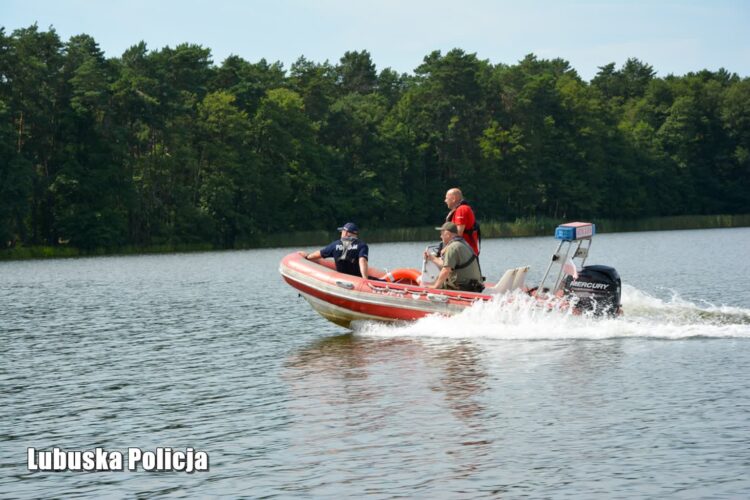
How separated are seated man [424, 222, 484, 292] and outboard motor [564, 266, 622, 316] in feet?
4.51

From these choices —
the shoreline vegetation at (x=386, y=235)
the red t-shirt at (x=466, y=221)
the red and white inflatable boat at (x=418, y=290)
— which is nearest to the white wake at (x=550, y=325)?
the red and white inflatable boat at (x=418, y=290)

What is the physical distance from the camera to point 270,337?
1675 cm

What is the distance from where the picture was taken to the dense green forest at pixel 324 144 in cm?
6309

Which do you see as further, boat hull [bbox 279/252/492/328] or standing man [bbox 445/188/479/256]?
boat hull [bbox 279/252/492/328]

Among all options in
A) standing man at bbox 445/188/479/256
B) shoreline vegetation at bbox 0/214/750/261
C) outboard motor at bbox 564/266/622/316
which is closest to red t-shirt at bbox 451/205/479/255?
standing man at bbox 445/188/479/256

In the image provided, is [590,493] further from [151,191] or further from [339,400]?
[151,191]

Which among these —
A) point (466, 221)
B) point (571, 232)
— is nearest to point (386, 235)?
point (466, 221)

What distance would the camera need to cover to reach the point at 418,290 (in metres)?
15.6

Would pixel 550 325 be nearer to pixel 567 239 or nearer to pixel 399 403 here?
pixel 567 239

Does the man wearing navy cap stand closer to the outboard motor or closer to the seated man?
the seated man

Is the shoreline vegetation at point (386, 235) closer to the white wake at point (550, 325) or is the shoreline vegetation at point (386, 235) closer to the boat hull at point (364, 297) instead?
the boat hull at point (364, 297)

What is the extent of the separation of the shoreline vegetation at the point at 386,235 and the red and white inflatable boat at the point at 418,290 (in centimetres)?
4460

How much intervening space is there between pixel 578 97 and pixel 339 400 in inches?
3619

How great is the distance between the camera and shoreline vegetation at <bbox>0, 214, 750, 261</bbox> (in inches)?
2376
